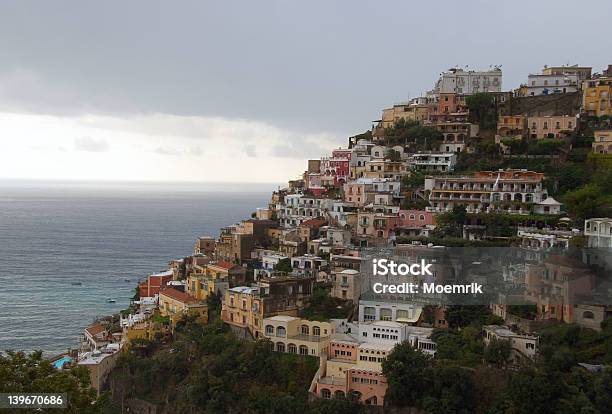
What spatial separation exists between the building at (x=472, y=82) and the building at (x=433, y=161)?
12.8 meters

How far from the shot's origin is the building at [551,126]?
42.0 meters

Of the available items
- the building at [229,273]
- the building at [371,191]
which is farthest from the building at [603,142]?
the building at [229,273]

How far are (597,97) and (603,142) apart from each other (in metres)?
6.25

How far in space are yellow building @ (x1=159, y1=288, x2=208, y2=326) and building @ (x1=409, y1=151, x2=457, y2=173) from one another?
59.9ft

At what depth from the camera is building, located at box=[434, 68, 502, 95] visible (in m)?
54.5

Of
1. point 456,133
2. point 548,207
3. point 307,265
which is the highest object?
point 456,133

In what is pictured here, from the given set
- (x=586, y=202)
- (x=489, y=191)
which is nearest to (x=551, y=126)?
(x=489, y=191)

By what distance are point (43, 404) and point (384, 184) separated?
29.5 metres

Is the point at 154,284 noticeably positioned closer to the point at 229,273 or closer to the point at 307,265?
the point at 229,273

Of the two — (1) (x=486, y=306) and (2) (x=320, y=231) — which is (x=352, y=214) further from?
(1) (x=486, y=306)

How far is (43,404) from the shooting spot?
13727 mm

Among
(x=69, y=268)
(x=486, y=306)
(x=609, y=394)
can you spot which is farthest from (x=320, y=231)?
(x=69, y=268)

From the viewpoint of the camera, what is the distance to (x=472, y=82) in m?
54.6

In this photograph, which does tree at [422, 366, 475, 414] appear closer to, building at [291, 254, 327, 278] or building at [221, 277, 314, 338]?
building at [221, 277, 314, 338]
